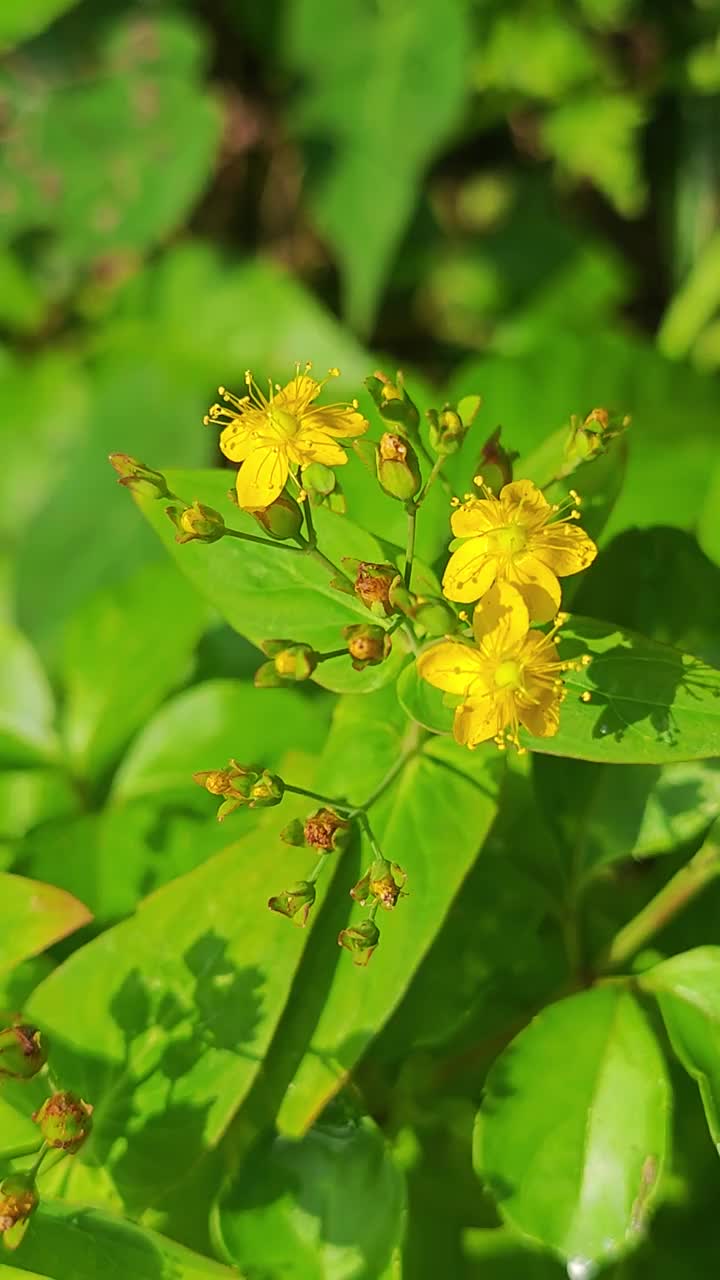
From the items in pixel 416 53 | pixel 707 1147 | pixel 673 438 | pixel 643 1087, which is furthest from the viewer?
pixel 416 53

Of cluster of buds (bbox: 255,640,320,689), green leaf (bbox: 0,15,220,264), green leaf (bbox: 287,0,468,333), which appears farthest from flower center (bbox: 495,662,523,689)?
green leaf (bbox: 0,15,220,264)

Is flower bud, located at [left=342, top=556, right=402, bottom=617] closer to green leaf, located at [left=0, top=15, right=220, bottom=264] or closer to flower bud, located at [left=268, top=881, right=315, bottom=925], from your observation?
flower bud, located at [left=268, top=881, right=315, bottom=925]

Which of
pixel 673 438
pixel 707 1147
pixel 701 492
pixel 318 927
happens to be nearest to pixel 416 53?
pixel 673 438

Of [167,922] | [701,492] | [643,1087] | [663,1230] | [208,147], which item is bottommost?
[663,1230]

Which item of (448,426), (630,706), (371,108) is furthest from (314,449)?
(371,108)

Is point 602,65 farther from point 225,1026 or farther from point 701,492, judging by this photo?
point 225,1026

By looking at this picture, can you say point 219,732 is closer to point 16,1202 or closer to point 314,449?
point 314,449

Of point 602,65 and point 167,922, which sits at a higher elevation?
Result: point 602,65
